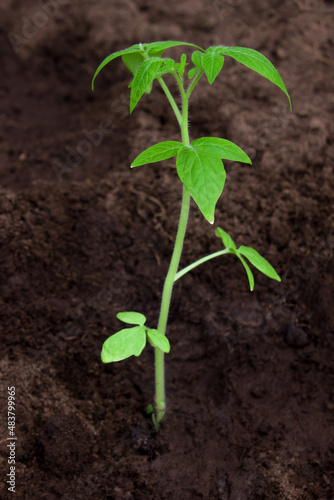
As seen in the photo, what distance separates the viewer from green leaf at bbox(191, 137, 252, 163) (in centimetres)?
137

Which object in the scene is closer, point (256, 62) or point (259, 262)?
point (256, 62)

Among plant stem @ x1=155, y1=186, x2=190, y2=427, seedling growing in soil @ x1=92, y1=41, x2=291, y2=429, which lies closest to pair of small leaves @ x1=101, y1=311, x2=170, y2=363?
seedling growing in soil @ x1=92, y1=41, x2=291, y2=429

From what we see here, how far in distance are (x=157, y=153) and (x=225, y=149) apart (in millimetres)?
214

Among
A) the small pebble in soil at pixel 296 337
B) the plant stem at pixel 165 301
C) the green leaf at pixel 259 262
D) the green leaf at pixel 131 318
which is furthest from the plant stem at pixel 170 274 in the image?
the small pebble in soil at pixel 296 337

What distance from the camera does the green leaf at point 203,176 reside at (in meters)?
1.26

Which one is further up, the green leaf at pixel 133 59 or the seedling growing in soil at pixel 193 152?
the green leaf at pixel 133 59

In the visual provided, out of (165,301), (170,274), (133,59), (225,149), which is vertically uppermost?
(133,59)

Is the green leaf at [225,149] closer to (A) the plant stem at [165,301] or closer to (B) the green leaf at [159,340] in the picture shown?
(A) the plant stem at [165,301]

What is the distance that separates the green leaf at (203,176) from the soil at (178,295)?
107cm

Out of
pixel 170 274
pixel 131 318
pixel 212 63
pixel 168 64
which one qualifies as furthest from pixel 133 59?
pixel 131 318

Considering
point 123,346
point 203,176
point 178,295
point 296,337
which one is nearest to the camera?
point 203,176

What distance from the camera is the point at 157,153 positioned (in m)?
1.39

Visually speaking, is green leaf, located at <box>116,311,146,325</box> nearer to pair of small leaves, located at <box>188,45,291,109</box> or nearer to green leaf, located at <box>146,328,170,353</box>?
green leaf, located at <box>146,328,170,353</box>

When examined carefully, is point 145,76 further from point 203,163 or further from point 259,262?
point 259,262
